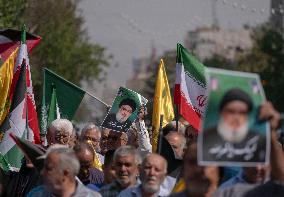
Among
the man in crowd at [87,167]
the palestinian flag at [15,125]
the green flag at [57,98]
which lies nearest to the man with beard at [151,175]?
the man in crowd at [87,167]

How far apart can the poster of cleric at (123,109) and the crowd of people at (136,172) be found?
12cm

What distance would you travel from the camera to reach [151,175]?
34.4 feet

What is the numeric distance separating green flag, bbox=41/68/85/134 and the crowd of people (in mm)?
905

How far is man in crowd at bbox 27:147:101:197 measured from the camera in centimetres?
973

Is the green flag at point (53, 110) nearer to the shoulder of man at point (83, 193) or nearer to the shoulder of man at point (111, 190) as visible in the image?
the shoulder of man at point (111, 190)

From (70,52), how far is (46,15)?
19.1ft

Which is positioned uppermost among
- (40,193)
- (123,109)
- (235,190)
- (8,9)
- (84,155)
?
(8,9)

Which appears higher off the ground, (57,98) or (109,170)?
(57,98)

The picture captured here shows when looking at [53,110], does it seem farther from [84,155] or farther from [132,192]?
[132,192]

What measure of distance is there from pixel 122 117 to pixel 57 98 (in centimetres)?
122

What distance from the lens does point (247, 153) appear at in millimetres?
8164

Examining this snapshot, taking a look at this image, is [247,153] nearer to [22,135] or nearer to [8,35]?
[22,135]

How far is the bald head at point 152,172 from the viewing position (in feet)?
34.3

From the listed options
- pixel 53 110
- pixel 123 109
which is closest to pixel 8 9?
pixel 53 110
